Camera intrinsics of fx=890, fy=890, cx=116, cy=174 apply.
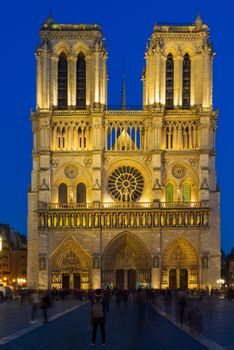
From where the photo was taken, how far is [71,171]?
83.8m

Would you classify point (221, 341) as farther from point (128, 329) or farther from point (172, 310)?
point (172, 310)

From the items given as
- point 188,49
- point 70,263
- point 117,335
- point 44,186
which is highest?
point 188,49

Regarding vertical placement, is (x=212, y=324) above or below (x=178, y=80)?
below

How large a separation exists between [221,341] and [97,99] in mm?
56725

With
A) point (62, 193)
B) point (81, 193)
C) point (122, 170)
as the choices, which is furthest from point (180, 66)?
point (62, 193)

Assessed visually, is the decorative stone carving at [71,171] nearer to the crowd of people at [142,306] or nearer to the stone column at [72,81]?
the stone column at [72,81]

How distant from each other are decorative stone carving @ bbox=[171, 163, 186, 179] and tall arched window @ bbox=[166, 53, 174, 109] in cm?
578

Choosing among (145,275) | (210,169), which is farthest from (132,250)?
(210,169)

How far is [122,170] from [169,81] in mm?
9772

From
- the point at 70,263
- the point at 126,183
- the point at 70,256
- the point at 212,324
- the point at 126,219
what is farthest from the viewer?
the point at 126,183

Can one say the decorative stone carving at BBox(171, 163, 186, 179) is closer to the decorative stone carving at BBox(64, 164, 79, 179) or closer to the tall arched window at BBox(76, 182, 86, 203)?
the tall arched window at BBox(76, 182, 86, 203)

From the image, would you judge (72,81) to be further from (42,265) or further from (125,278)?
(125,278)

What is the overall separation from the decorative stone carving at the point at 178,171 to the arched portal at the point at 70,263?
11.2 m

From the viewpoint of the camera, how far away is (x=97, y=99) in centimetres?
8338
